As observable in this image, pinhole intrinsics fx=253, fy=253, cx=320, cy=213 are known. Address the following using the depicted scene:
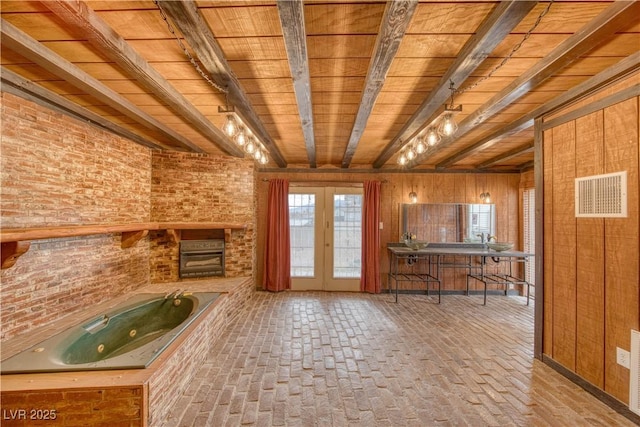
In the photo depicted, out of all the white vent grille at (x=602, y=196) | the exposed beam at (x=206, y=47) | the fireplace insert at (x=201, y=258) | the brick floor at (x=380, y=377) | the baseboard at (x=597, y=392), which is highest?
the exposed beam at (x=206, y=47)

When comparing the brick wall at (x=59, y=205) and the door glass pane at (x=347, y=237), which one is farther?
the door glass pane at (x=347, y=237)

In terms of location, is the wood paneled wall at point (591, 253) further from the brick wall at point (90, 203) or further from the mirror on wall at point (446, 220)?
the brick wall at point (90, 203)

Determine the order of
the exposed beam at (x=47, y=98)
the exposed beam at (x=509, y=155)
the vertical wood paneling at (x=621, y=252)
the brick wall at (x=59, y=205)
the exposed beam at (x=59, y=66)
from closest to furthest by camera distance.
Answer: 1. the exposed beam at (x=59, y=66)
2. the vertical wood paneling at (x=621, y=252)
3. the exposed beam at (x=47, y=98)
4. the brick wall at (x=59, y=205)
5. the exposed beam at (x=509, y=155)

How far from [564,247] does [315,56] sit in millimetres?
2687

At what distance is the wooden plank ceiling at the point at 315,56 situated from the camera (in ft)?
4.27

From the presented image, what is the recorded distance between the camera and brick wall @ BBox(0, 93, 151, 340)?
2016 mm

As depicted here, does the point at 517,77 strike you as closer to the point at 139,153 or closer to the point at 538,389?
the point at 538,389

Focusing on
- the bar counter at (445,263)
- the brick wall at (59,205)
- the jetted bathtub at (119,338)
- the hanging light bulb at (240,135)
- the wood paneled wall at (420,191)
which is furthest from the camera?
the wood paneled wall at (420,191)

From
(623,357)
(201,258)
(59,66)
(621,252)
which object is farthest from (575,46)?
(201,258)

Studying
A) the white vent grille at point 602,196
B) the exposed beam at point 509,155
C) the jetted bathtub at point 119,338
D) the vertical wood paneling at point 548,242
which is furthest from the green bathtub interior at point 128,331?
the exposed beam at point 509,155

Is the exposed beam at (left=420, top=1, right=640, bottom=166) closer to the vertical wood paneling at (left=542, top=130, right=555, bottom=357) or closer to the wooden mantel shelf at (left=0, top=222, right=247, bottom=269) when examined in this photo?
the vertical wood paneling at (left=542, top=130, right=555, bottom=357)

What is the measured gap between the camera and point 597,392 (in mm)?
1986

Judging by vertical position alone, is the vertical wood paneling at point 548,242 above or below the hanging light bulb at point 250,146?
below

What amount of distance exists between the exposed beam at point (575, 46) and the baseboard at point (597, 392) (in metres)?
2.41
